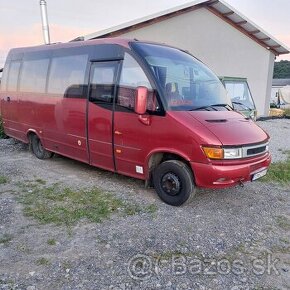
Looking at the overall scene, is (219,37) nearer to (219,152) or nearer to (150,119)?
(150,119)

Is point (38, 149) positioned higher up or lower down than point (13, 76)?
lower down

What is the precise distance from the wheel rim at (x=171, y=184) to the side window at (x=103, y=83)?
5.05 feet

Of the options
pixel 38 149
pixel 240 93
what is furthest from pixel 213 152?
pixel 240 93

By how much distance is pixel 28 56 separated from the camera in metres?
7.57

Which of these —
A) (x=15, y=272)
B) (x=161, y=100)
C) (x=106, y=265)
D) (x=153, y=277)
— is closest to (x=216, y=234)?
(x=153, y=277)

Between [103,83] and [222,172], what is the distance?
2.55 metres

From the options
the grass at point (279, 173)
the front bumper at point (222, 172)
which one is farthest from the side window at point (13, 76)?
the grass at point (279, 173)

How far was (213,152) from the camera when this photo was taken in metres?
4.35

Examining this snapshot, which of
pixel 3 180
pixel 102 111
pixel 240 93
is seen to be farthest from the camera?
pixel 240 93

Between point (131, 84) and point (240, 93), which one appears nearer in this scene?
point (131, 84)

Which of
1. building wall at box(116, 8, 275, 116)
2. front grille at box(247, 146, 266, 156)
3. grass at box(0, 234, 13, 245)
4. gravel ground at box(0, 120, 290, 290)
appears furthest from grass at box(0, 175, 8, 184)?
building wall at box(116, 8, 275, 116)

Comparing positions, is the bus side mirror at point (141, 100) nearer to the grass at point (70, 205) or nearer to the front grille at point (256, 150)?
the grass at point (70, 205)

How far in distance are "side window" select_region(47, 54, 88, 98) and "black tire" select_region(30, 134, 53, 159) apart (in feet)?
4.63

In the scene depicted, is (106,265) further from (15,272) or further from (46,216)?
(46,216)
